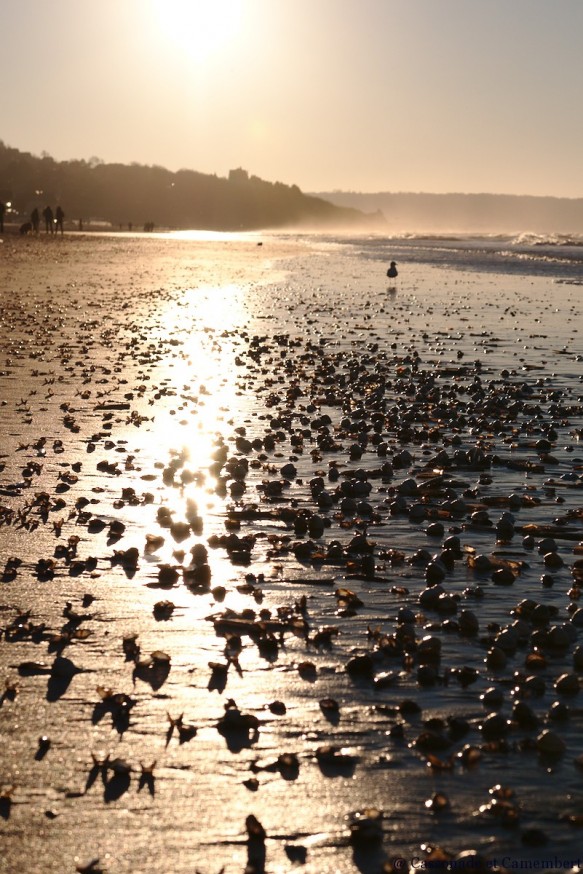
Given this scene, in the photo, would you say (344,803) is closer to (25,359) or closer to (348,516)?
(348,516)

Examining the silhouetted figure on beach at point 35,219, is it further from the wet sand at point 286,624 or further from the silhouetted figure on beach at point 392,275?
the wet sand at point 286,624

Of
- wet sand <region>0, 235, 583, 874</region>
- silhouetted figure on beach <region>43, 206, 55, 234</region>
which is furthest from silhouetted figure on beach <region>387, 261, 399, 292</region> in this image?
silhouetted figure on beach <region>43, 206, 55, 234</region>

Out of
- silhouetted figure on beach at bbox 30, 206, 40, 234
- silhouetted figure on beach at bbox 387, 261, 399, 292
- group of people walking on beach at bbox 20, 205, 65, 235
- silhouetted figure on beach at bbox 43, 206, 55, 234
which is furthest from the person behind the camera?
silhouetted figure on beach at bbox 43, 206, 55, 234

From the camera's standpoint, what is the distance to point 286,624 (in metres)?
8.22

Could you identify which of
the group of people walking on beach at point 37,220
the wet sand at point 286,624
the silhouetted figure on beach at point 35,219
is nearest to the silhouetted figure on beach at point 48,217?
the group of people walking on beach at point 37,220

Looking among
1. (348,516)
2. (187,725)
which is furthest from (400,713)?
(348,516)

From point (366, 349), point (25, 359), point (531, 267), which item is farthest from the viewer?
point (531, 267)

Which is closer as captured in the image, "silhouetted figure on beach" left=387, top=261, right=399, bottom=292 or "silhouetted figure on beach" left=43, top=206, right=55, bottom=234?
"silhouetted figure on beach" left=387, top=261, right=399, bottom=292

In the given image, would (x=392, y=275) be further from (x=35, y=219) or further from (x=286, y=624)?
(x=35, y=219)

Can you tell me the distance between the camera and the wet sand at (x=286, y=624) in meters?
5.43

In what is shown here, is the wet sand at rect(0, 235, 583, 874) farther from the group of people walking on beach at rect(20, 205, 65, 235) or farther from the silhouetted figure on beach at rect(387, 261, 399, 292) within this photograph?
the group of people walking on beach at rect(20, 205, 65, 235)

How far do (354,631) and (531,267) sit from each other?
75055 millimetres

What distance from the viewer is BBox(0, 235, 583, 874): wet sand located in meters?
5.43

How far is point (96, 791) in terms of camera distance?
562cm
